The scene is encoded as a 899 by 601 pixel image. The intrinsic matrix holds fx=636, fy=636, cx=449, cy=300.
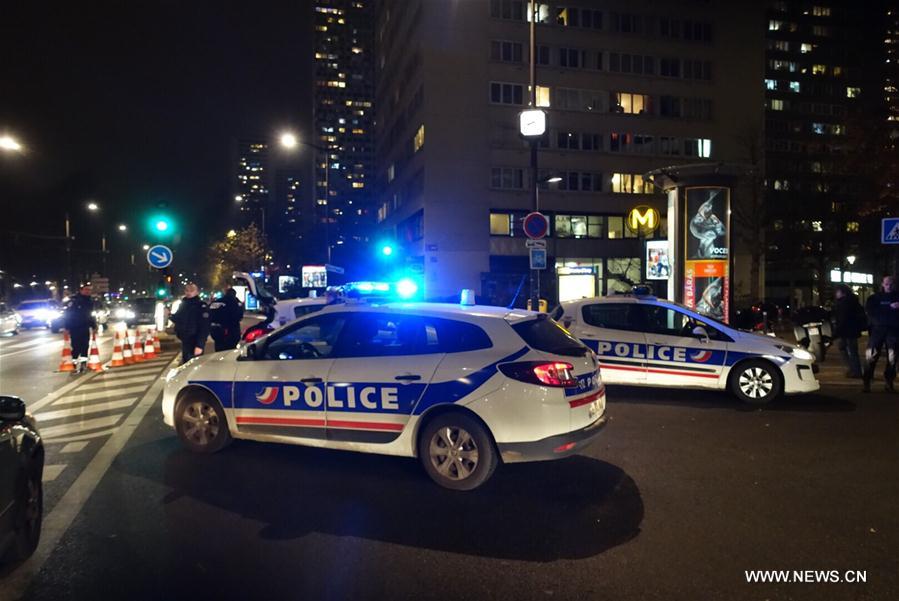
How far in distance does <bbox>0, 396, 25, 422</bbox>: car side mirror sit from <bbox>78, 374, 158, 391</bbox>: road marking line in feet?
27.3

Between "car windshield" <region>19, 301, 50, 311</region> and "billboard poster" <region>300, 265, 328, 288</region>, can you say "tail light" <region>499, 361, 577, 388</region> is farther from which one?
"car windshield" <region>19, 301, 50, 311</region>

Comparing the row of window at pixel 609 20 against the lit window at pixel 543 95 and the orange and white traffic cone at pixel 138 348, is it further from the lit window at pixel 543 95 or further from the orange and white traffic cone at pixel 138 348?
the orange and white traffic cone at pixel 138 348

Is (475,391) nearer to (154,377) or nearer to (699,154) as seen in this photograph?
(154,377)

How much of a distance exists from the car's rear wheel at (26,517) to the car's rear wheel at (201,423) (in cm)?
224

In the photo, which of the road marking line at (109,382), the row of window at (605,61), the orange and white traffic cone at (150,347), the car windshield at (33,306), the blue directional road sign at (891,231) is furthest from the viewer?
the row of window at (605,61)

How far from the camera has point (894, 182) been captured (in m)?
19.2

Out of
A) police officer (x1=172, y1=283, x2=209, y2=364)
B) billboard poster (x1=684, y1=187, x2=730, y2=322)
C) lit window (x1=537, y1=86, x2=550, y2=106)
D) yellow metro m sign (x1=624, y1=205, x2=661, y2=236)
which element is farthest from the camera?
lit window (x1=537, y1=86, x2=550, y2=106)

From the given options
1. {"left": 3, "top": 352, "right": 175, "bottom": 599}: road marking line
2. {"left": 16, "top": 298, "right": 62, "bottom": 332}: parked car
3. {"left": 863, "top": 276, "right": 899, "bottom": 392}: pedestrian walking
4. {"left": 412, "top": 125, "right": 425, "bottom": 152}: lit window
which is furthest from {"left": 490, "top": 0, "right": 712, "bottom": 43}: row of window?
{"left": 3, "top": 352, "right": 175, "bottom": 599}: road marking line

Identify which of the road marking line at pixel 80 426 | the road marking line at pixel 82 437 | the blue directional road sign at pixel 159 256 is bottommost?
the road marking line at pixel 80 426

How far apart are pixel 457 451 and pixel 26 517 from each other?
3176 millimetres

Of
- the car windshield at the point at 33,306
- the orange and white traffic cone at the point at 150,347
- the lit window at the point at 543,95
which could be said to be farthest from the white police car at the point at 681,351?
the lit window at the point at 543,95

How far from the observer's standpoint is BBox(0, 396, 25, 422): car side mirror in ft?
13.0

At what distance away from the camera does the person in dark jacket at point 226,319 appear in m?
11.1

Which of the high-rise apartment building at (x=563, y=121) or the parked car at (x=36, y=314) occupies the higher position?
the high-rise apartment building at (x=563, y=121)
